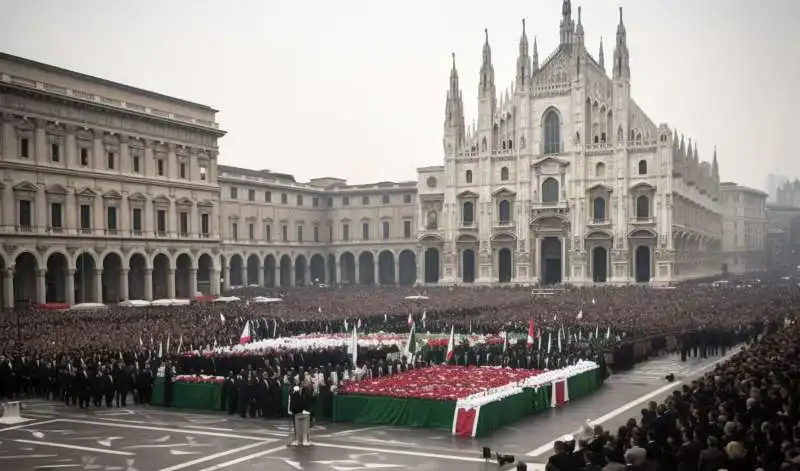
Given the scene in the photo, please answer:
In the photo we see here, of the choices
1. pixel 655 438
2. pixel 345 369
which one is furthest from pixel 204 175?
pixel 655 438

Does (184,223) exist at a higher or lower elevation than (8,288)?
higher

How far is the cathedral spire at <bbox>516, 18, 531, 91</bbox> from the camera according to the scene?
74.0 metres

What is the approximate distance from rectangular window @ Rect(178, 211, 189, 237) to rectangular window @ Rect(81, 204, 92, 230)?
8017 mm

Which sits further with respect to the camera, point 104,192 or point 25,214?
point 104,192

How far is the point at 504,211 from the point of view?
7562 cm

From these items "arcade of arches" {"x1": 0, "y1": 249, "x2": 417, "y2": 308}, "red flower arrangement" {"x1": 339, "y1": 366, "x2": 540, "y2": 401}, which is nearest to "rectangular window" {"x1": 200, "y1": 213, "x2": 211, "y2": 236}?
"arcade of arches" {"x1": 0, "y1": 249, "x2": 417, "y2": 308}

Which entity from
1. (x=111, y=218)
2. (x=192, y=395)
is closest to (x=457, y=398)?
(x=192, y=395)

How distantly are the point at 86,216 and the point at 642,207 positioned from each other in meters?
44.8

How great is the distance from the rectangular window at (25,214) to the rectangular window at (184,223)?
12416mm

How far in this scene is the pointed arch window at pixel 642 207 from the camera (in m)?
69.9

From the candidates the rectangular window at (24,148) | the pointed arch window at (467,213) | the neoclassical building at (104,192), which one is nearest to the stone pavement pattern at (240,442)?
the neoclassical building at (104,192)

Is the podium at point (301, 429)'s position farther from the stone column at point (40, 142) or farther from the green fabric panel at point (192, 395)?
the stone column at point (40, 142)

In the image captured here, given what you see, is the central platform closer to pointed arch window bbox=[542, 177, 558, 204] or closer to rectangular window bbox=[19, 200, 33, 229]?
rectangular window bbox=[19, 200, 33, 229]

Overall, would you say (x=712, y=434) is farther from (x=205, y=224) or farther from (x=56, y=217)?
(x=205, y=224)
